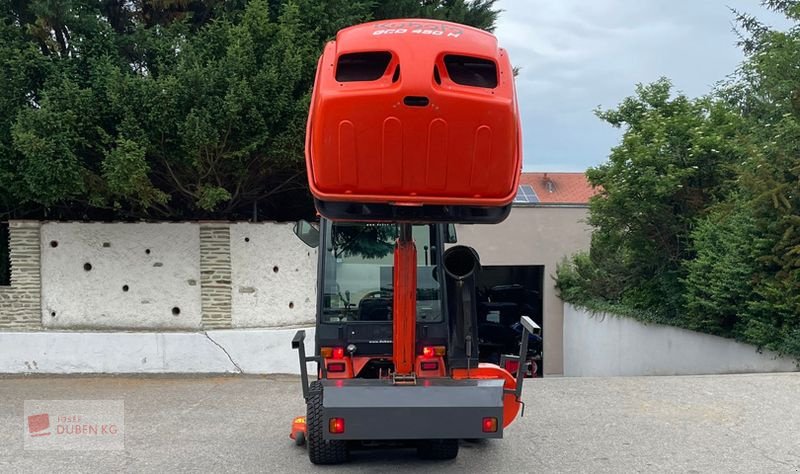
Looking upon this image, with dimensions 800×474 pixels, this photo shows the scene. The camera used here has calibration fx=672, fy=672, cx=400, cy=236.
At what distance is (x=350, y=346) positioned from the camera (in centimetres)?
568

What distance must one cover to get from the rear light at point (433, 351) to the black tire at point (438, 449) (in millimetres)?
694

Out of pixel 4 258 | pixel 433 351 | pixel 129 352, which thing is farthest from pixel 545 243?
pixel 433 351

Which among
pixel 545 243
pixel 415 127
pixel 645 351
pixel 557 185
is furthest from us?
pixel 557 185

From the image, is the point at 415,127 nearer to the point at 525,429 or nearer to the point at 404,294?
the point at 404,294

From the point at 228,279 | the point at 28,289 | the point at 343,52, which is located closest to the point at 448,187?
the point at 343,52

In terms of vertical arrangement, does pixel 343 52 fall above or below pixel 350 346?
above

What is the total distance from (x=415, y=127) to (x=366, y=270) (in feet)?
7.13

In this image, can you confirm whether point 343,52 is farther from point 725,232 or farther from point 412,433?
point 725,232

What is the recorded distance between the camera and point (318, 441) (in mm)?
5340

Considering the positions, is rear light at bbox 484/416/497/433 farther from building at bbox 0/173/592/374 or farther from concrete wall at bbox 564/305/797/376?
concrete wall at bbox 564/305/797/376

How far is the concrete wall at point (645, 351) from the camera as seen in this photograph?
10531 millimetres

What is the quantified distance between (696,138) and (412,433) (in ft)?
32.7

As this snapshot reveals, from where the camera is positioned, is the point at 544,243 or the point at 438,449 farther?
the point at 544,243

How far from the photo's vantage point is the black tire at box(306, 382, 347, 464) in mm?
5105
